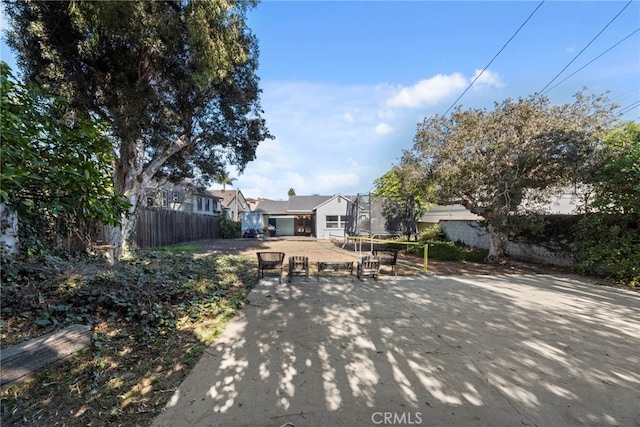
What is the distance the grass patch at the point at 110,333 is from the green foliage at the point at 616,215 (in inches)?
365

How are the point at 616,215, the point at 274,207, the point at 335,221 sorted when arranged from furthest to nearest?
the point at 274,207, the point at 335,221, the point at 616,215

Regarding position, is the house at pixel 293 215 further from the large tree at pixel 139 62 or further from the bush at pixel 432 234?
the large tree at pixel 139 62

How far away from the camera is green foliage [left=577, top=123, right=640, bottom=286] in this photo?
651 centimetres

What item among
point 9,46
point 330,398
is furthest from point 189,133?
point 330,398

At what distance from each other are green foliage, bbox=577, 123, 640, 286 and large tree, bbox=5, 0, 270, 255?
10.3m

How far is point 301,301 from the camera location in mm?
5336

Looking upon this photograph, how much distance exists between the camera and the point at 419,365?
118 inches

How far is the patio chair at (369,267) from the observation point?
7.22 m

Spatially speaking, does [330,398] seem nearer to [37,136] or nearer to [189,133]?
[37,136]

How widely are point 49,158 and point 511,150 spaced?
10731 mm

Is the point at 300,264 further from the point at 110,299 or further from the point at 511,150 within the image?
the point at 511,150

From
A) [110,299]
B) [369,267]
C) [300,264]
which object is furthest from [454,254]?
[110,299]

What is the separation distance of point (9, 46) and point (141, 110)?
377 centimetres

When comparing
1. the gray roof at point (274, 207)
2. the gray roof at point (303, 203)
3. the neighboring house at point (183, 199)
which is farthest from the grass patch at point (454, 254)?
the gray roof at point (274, 207)
